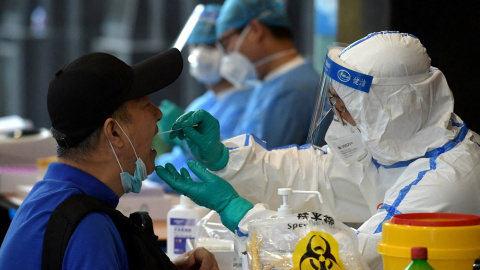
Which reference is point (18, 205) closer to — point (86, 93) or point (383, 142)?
point (86, 93)

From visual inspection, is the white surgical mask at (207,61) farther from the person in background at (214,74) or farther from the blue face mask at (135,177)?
the blue face mask at (135,177)

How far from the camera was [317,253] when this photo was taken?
1.58 m

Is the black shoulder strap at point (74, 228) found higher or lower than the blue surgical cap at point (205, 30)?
higher

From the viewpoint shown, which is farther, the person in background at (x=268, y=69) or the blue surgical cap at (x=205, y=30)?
the blue surgical cap at (x=205, y=30)

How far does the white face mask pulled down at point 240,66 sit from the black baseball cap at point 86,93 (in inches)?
113

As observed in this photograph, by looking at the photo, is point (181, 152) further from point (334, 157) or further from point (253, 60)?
point (334, 157)

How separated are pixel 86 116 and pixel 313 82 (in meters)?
2.75

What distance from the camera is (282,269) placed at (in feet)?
5.29

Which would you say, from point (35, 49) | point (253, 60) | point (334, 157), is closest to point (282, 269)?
point (334, 157)

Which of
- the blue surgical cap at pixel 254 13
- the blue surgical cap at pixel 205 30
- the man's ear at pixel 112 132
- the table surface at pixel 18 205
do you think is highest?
the man's ear at pixel 112 132

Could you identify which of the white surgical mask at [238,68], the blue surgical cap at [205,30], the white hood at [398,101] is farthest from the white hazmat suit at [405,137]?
the blue surgical cap at [205,30]

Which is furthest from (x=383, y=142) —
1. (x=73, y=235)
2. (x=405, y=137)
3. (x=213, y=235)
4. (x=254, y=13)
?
(x=254, y=13)

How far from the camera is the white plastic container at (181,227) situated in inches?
104

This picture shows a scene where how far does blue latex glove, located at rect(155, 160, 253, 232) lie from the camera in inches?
80.9
